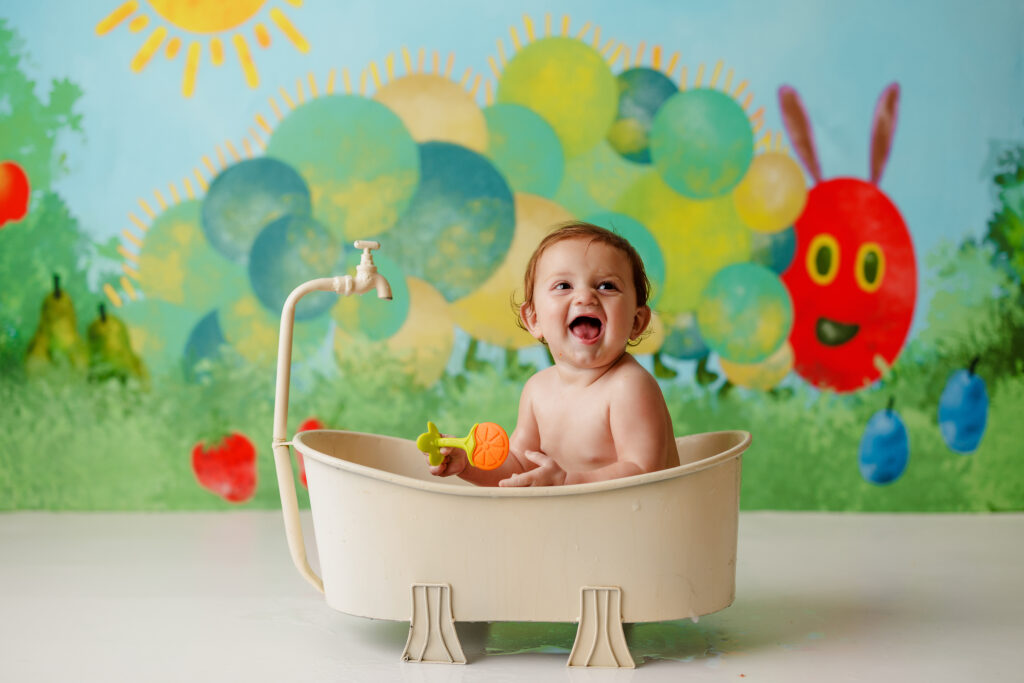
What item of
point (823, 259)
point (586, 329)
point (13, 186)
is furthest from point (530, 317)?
point (13, 186)

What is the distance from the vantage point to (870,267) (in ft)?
8.11

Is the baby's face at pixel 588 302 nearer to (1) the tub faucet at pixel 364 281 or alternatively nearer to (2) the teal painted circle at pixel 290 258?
(1) the tub faucet at pixel 364 281

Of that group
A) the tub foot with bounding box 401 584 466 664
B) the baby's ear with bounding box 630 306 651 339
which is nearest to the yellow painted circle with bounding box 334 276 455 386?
the baby's ear with bounding box 630 306 651 339

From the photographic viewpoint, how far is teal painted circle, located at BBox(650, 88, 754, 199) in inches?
96.9

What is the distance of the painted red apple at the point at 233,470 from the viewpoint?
2.51 m

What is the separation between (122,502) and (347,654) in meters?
Result: 1.34

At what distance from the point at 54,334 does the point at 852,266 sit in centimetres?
194

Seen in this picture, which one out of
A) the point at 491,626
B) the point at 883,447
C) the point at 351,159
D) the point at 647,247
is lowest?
the point at 491,626

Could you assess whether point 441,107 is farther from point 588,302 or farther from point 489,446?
point 489,446

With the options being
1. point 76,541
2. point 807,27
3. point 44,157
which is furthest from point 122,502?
point 807,27

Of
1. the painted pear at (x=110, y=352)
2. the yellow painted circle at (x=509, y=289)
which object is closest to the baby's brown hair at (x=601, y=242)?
the yellow painted circle at (x=509, y=289)

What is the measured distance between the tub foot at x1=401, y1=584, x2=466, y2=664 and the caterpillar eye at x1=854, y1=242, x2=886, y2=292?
1535 mm

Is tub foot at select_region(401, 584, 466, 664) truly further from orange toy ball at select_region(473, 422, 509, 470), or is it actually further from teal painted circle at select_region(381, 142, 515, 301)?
teal painted circle at select_region(381, 142, 515, 301)

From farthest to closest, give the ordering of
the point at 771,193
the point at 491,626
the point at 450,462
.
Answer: the point at 771,193 → the point at 491,626 → the point at 450,462
